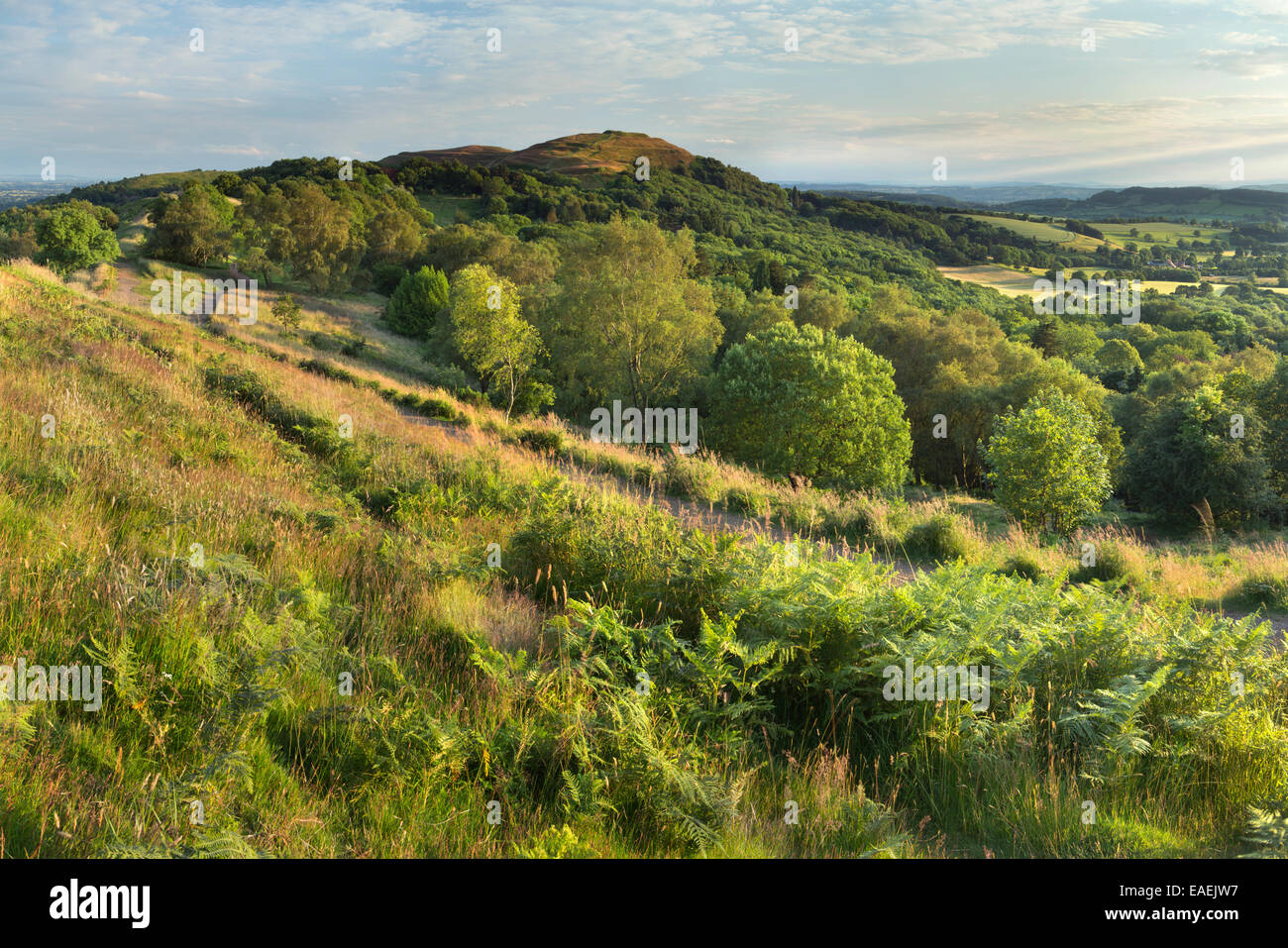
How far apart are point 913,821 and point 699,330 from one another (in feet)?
123

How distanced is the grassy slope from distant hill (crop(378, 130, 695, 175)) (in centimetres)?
13719

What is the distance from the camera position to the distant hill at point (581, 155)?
474ft

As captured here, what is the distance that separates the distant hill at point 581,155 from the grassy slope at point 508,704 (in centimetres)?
13719

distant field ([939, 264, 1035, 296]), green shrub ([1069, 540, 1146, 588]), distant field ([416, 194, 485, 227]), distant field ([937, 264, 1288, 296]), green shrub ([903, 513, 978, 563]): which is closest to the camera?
green shrub ([1069, 540, 1146, 588])

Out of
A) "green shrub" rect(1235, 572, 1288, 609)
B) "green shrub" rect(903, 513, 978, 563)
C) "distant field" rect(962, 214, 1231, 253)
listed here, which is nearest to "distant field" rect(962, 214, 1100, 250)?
"distant field" rect(962, 214, 1231, 253)

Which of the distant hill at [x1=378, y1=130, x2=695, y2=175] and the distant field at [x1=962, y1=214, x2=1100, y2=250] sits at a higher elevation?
the distant hill at [x1=378, y1=130, x2=695, y2=175]

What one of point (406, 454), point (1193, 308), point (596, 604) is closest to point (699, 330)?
point (406, 454)

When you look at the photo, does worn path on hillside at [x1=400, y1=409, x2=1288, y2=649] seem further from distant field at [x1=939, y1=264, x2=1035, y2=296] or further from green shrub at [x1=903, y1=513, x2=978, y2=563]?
distant field at [x1=939, y1=264, x2=1035, y2=296]

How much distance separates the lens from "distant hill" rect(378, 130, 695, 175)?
144 metres

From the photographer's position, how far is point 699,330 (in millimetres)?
39906

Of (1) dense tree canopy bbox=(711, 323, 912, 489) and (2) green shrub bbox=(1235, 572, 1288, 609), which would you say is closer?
(2) green shrub bbox=(1235, 572, 1288, 609)

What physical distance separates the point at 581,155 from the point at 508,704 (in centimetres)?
17489

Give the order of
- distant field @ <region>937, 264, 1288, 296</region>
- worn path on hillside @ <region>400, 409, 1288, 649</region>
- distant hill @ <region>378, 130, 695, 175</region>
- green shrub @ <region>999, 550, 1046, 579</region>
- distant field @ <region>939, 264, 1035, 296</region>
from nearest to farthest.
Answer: worn path on hillside @ <region>400, 409, 1288, 649</region> → green shrub @ <region>999, 550, 1046, 579</region> → distant field @ <region>937, 264, 1288, 296</region> → distant field @ <region>939, 264, 1035, 296</region> → distant hill @ <region>378, 130, 695, 175</region>

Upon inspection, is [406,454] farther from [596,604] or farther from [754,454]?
[754,454]
